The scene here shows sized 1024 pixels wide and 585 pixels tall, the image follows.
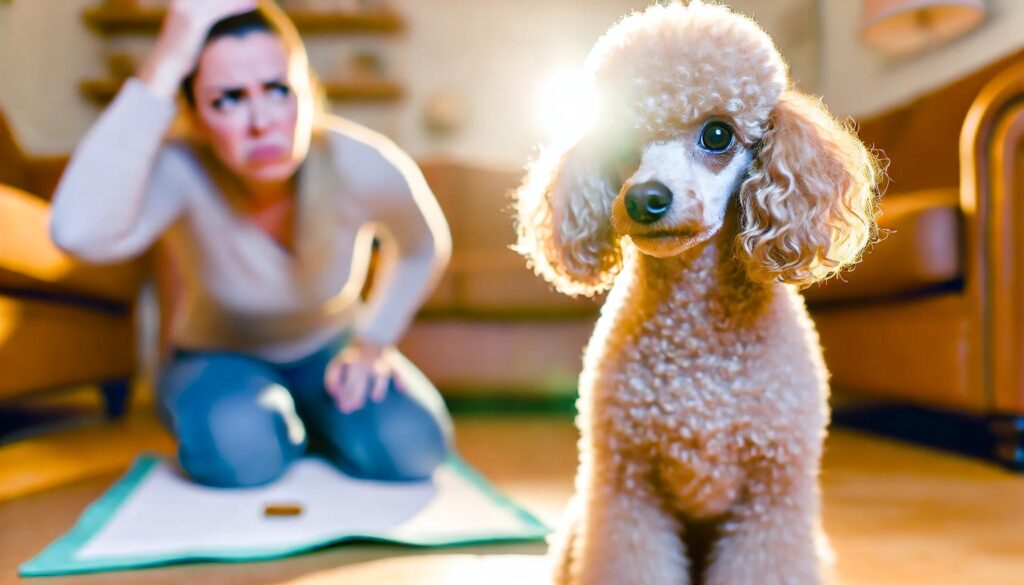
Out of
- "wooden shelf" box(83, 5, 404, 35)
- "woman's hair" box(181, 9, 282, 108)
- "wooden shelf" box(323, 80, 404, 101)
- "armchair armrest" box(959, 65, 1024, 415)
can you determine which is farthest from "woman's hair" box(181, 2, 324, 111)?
"wooden shelf" box(83, 5, 404, 35)

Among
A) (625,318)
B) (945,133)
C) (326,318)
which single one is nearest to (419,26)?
(945,133)

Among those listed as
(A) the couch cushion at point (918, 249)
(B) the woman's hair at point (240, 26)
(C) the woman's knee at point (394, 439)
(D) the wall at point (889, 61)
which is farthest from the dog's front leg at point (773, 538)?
(D) the wall at point (889, 61)

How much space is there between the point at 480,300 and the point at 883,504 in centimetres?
108

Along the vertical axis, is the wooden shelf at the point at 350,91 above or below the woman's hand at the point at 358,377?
above

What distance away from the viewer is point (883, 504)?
3.71ft

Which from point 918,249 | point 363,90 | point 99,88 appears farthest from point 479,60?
point 918,249

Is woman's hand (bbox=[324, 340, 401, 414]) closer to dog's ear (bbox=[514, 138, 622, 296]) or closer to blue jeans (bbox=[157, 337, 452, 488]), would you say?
blue jeans (bbox=[157, 337, 452, 488])

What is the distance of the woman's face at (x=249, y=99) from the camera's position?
1.05m

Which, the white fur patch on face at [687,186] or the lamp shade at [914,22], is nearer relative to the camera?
the white fur patch on face at [687,186]

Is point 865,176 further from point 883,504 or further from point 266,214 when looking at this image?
point 266,214

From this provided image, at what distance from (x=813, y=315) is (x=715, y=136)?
55.3 inches

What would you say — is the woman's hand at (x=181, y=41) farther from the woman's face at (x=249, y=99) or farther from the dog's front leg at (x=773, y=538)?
the dog's front leg at (x=773, y=538)

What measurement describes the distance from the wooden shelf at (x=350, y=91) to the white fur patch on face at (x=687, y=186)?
11.0ft

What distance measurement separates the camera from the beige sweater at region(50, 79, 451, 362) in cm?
106
